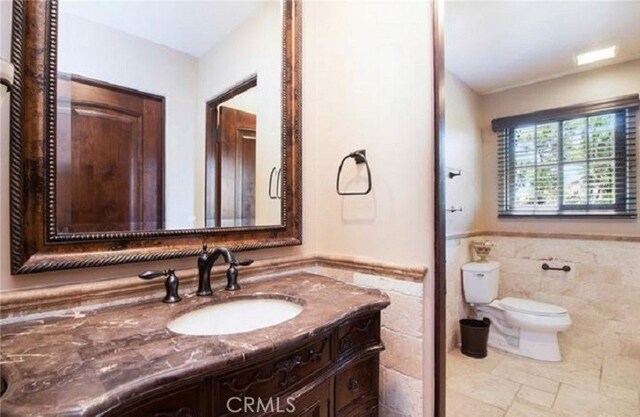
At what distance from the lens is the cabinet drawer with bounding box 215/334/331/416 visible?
634 mm

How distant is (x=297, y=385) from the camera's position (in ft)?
2.52

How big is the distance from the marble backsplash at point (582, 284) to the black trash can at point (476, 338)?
106 millimetres

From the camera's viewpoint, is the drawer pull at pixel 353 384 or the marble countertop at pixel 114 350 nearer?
the marble countertop at pixel 114 350

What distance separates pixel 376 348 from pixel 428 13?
1.27 metres

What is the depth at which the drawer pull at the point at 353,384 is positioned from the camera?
952mm

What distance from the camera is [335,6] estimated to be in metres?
1.50

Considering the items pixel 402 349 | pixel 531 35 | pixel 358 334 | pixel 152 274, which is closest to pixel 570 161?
pixel 531 35

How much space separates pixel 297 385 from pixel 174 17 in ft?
4.17

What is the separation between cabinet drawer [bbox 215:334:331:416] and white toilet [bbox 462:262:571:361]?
7.32ft

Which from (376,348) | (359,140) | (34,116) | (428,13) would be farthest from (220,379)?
(428,13)

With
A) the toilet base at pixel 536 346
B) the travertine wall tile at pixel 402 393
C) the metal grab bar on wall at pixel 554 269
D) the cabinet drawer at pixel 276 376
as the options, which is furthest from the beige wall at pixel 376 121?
the metal grab bar on wall at pixel 554 269

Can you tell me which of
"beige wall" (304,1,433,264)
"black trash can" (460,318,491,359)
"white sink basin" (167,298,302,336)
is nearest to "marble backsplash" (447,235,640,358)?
"black trash can" (460,318,491,359)

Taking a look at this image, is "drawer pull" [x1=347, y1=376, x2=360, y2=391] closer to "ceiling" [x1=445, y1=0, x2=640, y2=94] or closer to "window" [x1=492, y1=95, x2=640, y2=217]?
"ceiling" [x1=445, y1=0, x2=640, y2=94]

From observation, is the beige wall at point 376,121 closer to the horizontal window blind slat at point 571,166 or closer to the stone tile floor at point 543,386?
the stone tile floor at point 543,386
